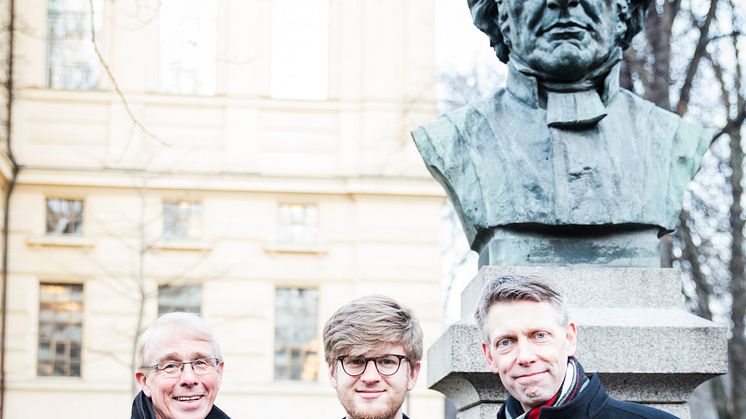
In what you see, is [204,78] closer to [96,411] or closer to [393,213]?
[393,213]

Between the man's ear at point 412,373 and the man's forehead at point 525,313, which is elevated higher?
the man's forehead at point 525,313

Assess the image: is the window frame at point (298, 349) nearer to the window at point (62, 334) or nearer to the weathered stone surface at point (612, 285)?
the window at point (62, 334)

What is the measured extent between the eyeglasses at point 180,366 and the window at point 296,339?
659 inches

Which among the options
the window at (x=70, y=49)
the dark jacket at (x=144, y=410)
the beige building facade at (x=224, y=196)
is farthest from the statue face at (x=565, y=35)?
the window at (x=70, y=49)

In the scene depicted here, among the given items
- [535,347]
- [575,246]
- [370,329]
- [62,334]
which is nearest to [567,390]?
[535,347]

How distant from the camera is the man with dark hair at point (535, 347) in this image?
3.45 metres

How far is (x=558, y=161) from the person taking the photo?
224 inches

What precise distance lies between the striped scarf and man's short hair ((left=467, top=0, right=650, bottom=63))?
9.13ft

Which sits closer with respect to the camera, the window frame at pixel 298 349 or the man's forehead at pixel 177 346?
the man's forehead at pixel 177 346

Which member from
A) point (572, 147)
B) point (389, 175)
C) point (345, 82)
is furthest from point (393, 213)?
point (572, 147)

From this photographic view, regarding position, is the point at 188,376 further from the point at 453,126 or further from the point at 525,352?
the point at 453,126

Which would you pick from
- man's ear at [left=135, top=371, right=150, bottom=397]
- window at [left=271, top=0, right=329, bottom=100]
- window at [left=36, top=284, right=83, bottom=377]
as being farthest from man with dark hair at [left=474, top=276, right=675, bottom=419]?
window at [left=271, top=0, right=329, bottom=100]

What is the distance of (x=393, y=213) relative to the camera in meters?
20.8

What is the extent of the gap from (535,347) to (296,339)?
17395 millimetres
